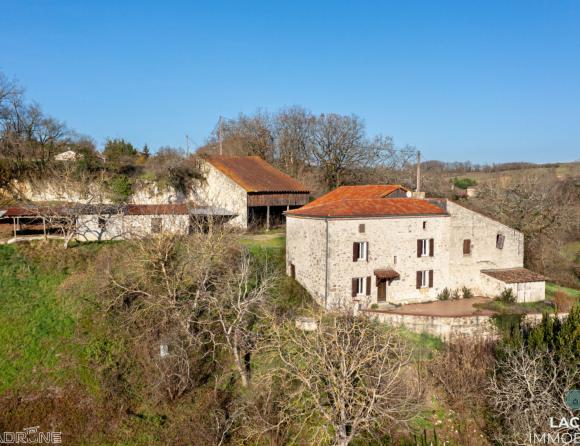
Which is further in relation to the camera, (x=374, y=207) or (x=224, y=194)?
(x=224, y=194)

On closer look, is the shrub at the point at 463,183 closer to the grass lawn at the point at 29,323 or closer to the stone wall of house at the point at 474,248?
the stone wall of house at the point at 474,248

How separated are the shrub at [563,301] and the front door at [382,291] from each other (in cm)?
902

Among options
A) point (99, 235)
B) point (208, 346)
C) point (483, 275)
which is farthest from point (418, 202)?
point (99, 235)

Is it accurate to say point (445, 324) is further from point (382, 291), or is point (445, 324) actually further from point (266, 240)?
point (266, 240)

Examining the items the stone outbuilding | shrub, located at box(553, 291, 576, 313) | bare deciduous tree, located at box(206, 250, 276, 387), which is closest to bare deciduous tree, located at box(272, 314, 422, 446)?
bare deciduous tree, located at box(206, 250, 276, 387)

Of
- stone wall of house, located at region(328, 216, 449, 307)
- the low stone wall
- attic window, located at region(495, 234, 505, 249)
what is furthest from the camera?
attic window, located at region(495, 234, 505, 249)

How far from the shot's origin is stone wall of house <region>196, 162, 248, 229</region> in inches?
1273

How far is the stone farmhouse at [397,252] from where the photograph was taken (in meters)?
21.5

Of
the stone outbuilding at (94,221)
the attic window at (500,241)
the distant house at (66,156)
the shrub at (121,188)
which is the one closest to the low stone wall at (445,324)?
the attic window at (500,241)

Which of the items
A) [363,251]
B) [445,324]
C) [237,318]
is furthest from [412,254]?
[237,318]

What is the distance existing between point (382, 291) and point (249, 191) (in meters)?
13.9

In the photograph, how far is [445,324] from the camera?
19.4 meters

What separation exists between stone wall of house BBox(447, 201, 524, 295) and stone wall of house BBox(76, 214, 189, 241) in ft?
53.2

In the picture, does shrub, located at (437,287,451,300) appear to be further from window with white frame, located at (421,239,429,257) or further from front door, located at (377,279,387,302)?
front door, located at (377,279,387,302)
